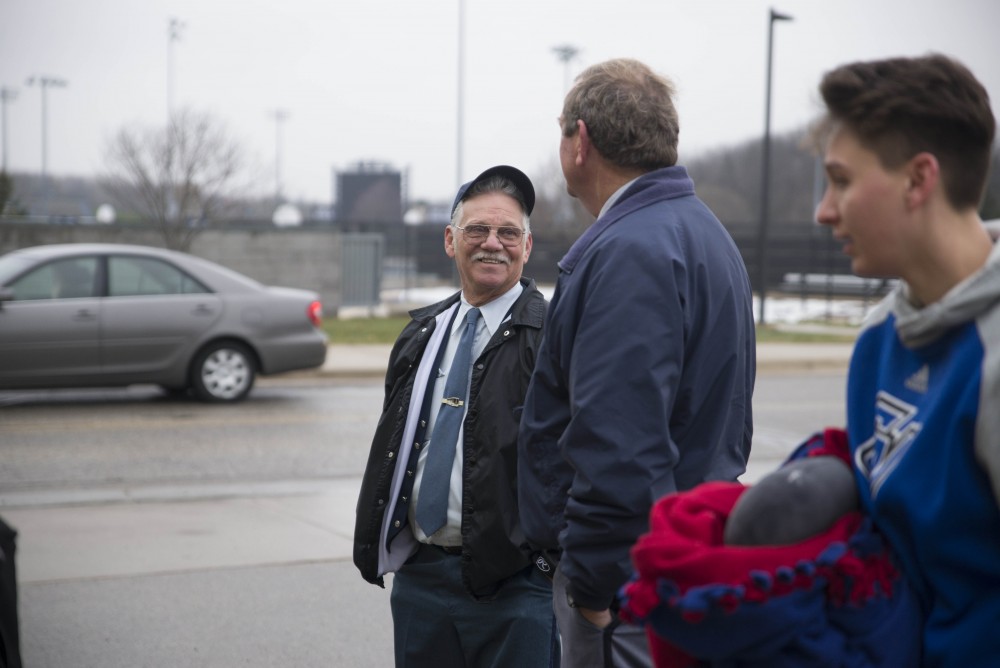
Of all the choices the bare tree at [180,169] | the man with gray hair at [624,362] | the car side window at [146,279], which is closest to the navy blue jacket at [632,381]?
the man with gray hair at [624,362]

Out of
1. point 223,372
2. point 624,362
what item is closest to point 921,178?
point 624,362

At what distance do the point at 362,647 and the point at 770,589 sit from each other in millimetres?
3908

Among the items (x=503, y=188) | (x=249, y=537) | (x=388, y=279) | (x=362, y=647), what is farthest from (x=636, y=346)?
(x=388, y=279)

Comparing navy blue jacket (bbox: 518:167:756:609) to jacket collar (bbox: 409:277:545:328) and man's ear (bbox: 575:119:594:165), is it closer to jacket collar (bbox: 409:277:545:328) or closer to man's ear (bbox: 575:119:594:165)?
man's ear (bbox: 575:119:594:165)

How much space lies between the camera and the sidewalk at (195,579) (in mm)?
5055

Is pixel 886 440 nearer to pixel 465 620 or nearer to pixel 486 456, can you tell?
pixel 486 456

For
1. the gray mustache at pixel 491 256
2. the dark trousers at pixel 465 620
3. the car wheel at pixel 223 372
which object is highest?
the gray mustache at pixel 491 256

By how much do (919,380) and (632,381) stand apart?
88 cm

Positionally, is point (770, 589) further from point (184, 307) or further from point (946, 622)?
point (184, 307)

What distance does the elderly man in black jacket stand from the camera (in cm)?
314

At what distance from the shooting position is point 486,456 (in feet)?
10.4

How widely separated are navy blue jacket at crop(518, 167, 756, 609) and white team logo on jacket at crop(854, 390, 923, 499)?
2.55ft

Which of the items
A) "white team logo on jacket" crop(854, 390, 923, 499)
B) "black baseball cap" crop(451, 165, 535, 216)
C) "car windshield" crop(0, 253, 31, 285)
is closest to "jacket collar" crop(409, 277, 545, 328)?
"black baseball cap" crop(451, 165, 535, 216)

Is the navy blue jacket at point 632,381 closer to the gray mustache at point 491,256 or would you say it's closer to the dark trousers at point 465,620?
the dark trousers at point 465,620
